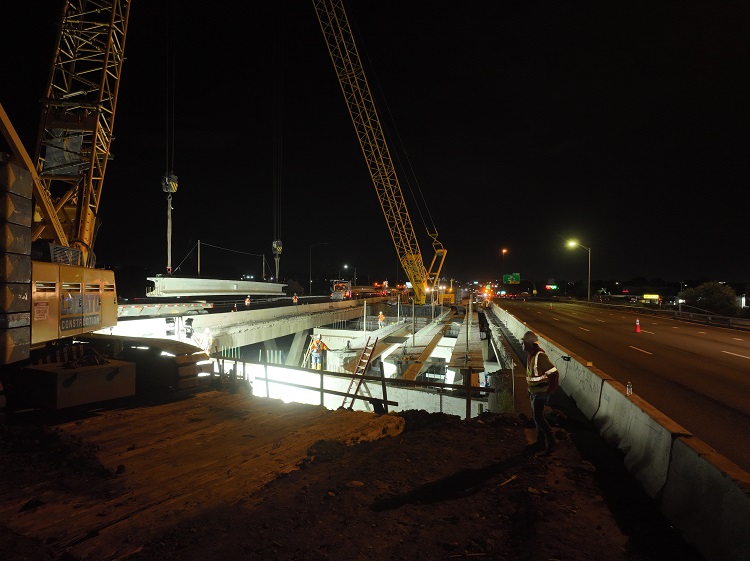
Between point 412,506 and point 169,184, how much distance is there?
27.2 meters

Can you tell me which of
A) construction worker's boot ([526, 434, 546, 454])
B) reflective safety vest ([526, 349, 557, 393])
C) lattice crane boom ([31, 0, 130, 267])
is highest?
lattice crane boom ([31, 0, 130, 267])

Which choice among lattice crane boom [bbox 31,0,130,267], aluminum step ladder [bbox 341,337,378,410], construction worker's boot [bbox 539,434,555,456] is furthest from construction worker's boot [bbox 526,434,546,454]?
lattice crane boom [bbox 31,0,130,267]

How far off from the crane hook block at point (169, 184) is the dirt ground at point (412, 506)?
2232 centimetres

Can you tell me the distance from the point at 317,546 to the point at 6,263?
18.7 feet

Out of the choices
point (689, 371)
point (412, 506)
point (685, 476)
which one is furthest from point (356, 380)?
point (685, 476)

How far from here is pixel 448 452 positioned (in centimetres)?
647

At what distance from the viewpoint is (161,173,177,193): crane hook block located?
26.5 meters

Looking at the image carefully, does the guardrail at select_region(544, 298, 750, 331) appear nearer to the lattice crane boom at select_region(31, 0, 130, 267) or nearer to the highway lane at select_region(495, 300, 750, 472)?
the highway lane at select_region(495, 300, 750, 472)

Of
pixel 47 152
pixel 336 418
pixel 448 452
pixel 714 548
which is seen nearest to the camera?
pixel 714 548

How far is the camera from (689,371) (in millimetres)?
12781

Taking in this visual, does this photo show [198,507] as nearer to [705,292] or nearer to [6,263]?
Result: [6,263]

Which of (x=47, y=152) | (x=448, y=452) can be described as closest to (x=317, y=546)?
(x=448, y=452)

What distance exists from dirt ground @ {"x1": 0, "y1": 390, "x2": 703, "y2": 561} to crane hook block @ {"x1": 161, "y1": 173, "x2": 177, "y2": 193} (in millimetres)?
22323

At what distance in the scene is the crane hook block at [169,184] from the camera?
26.5 metres
